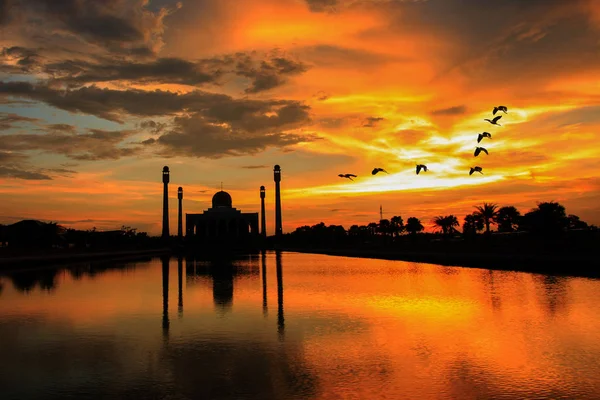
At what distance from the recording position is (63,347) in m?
10.4

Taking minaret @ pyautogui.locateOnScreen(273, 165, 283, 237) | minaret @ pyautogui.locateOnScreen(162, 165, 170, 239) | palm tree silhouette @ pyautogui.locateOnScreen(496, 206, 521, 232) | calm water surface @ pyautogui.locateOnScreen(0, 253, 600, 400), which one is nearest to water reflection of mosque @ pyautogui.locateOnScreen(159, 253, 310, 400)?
calm water surface @ pyautogui.locateOnScreen(0, 253, 600, 400)

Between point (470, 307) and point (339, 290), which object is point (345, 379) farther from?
point (339, 290)

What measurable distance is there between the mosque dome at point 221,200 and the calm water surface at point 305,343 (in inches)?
3665

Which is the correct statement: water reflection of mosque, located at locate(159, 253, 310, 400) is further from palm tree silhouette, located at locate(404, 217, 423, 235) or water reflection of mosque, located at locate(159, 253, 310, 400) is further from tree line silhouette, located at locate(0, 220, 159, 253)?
palm tree silhouette, located at locate(404, 217, 423, 235)

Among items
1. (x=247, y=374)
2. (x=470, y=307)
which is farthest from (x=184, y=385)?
(x=470, y=307)

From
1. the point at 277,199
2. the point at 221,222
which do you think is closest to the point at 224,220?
the point at 221,222

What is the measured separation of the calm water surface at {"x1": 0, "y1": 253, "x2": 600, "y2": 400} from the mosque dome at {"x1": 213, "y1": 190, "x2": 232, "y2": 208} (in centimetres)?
9309

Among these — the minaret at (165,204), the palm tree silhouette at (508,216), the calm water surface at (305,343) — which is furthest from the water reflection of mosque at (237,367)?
the minaret at (165,204)

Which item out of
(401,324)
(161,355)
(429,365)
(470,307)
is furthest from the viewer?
(470,307)

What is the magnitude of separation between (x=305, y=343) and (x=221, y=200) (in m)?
104

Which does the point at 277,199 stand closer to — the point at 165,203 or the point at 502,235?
the point at 165,203

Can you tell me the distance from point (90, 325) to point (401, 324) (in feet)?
23.3

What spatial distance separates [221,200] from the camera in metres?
113

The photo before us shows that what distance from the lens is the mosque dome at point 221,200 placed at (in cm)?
11300
